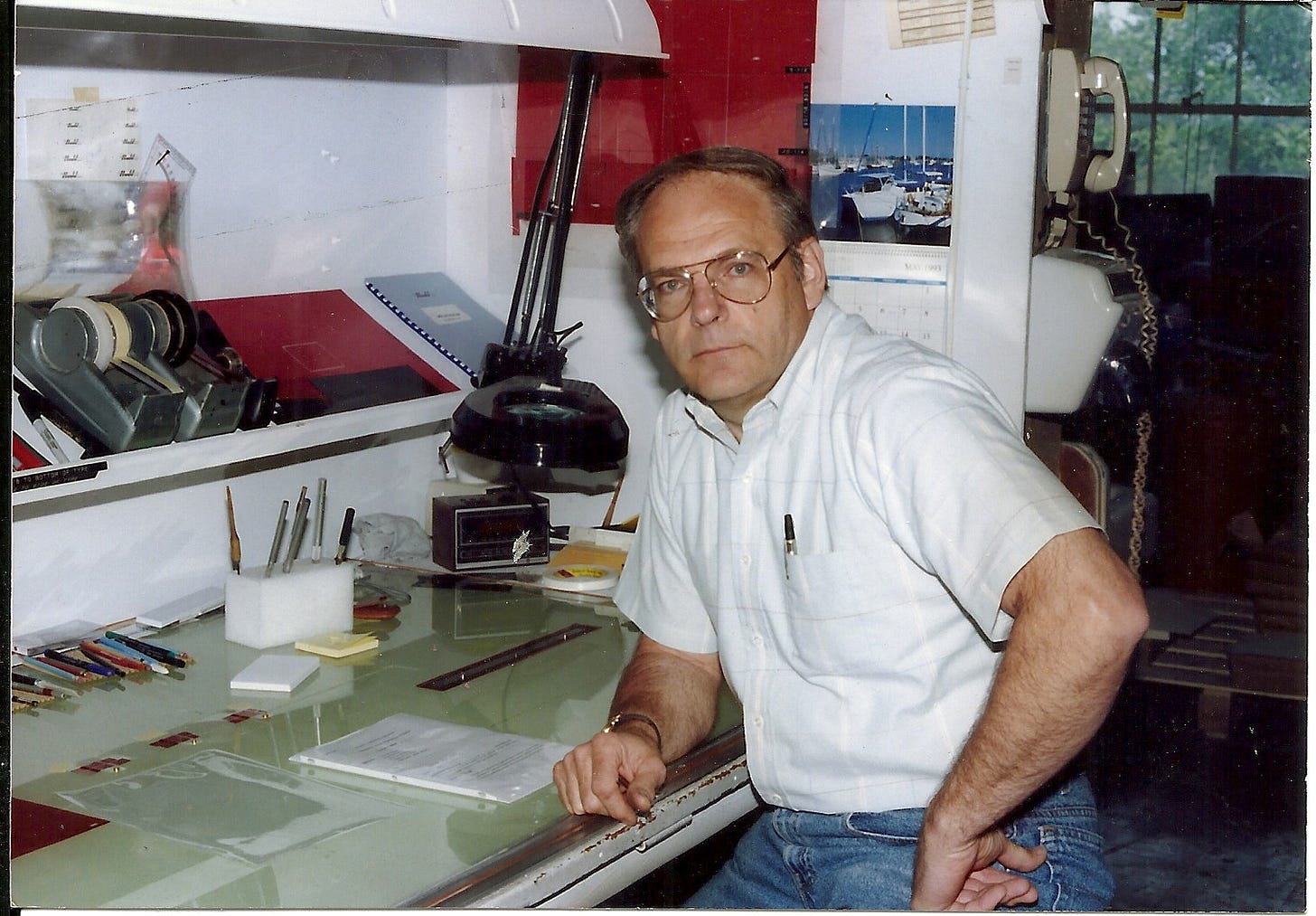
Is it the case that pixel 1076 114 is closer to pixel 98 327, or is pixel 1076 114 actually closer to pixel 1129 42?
pixel 1129 42

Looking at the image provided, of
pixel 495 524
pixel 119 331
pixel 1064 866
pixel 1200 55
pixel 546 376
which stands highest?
pixel 1200 55

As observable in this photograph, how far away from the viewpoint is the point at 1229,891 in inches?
110

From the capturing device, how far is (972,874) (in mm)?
1590

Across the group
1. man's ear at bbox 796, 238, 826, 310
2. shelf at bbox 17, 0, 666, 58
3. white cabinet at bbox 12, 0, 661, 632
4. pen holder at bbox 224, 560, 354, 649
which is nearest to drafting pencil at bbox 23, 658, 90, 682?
white cabinet at bbox 12, 0, 661, 632

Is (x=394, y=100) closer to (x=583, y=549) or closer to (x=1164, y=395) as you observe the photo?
(x=583, y=549)

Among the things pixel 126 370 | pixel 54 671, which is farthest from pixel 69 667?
pixel 126 370

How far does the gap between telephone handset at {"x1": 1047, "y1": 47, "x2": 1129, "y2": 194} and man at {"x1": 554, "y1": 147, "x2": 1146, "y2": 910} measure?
2.61ft

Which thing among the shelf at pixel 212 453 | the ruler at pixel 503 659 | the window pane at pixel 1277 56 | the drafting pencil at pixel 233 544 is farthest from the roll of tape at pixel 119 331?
the window pane at pixel 1277 56

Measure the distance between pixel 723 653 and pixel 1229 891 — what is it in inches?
63.2

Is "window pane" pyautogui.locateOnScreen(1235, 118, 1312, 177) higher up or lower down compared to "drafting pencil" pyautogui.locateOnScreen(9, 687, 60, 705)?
higher up

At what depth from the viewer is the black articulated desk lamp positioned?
2338 millimetres

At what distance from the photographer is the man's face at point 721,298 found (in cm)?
174

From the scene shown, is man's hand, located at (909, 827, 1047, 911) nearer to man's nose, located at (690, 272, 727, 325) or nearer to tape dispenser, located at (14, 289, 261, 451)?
man's nose, located at (690, 272, 727, 325)

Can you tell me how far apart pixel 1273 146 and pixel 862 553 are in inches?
40.3
